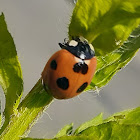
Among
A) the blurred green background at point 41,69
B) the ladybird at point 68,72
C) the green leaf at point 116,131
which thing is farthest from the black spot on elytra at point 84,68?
the blurred green background at point 41,69

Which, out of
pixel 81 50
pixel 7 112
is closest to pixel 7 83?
pixel 7 112

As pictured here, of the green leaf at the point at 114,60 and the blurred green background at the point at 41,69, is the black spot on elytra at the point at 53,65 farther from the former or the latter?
the blurred green background at the point at 41,69

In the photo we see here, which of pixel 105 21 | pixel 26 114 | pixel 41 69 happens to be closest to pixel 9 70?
pixel 26 114

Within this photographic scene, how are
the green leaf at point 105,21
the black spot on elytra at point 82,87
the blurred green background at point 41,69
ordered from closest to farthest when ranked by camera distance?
the green leaf at point 105,21
the black spot on elytra at point 82,87
the blurred green background at point 41,69

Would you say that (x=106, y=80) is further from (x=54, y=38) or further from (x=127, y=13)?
(x=54, y=38)

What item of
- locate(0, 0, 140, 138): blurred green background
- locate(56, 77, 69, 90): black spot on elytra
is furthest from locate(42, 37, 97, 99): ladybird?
locate(0, 0, 140, 138): blurred green background

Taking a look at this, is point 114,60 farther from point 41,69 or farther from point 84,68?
point 41,69
